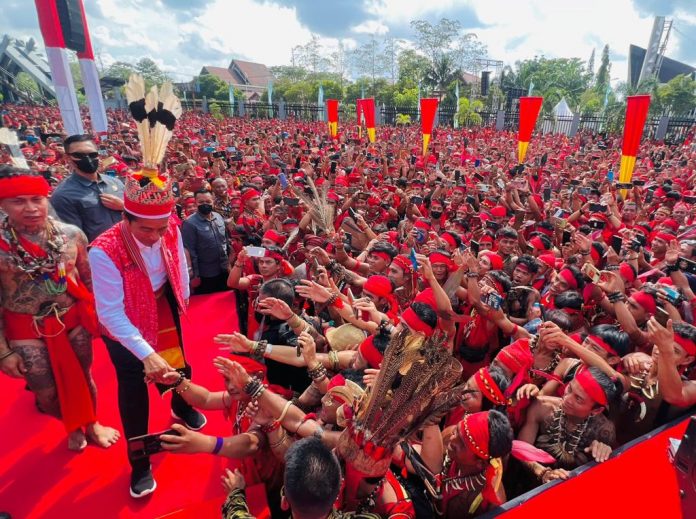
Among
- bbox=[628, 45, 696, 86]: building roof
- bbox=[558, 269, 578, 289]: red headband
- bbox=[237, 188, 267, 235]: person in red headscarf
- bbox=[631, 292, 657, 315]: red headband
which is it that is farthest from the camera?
bbox=[628, 45, 696, 86]: building roof

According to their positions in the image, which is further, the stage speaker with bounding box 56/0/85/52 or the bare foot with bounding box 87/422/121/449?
the stage speaker with bounding box 56/0/85/52

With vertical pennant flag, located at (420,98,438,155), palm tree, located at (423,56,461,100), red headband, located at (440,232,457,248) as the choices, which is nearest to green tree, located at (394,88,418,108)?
palm tree, located at (423,56,461,100)

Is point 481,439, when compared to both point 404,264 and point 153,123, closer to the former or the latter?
point 404,264

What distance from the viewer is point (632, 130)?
7.04 meters

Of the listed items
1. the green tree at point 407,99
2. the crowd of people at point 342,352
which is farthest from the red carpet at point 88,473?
the green tree at point 407,99

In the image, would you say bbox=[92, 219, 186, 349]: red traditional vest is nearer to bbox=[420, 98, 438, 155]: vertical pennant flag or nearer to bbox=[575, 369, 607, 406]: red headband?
bbox=[575, 369, 607, 406]: red headband

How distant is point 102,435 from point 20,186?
155 cm

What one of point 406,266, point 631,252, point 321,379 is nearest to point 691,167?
point 631,252

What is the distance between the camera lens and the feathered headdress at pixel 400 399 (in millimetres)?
1343

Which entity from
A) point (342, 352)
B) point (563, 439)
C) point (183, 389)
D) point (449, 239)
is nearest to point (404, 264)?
point (449, 239)

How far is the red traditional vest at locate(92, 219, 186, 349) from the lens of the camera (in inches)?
75.9

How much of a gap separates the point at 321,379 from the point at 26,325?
68.1 inches

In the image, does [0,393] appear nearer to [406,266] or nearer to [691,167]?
[406,266]

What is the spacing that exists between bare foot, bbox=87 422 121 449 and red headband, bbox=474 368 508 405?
89.3 inches
